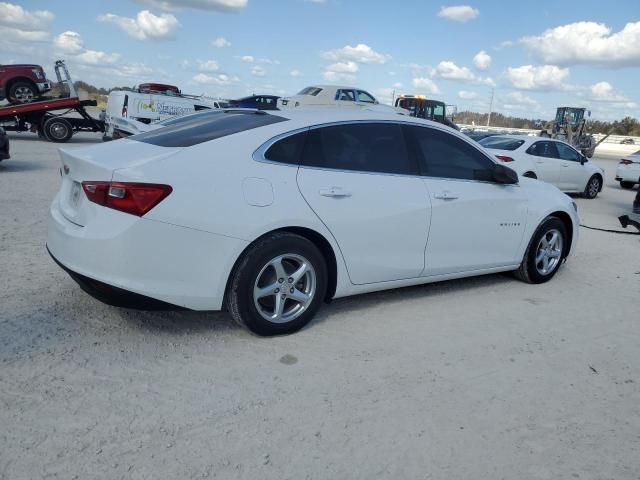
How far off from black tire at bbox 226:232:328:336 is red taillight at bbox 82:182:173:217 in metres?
0.67

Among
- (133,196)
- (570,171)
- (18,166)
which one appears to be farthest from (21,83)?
(133,196)

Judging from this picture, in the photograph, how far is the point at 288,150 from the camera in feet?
12.9

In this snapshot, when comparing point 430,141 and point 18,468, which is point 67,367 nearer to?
point 18,468

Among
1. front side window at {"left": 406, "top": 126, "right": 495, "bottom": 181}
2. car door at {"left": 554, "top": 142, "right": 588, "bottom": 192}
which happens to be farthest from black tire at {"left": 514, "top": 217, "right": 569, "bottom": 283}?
car door at {"left": 554, "top": 142, "right": 588, "bottom": 192}

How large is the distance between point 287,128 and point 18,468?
2.62 m

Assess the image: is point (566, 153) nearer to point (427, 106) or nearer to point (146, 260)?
point (146, 260)

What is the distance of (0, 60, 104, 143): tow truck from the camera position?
55.1 ft

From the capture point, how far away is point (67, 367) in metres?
3.31

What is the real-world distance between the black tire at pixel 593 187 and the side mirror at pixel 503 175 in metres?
10.2

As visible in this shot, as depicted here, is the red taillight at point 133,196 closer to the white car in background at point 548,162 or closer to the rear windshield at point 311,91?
the white car in background at point 548,162

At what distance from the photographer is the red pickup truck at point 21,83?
17.9 meters

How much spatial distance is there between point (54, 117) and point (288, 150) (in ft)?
52.2

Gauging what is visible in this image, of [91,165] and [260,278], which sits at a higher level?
[91,165]

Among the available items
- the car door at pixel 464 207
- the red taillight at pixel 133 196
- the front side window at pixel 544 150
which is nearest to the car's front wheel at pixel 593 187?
the front side window at pixel 544 150
